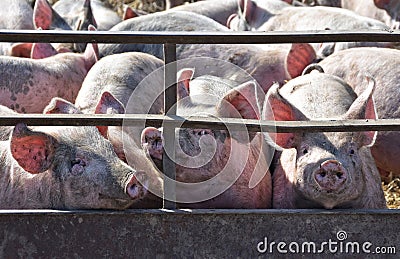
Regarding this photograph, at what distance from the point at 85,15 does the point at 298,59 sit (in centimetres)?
240

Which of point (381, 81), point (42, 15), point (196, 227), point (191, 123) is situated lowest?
point (42, 15)

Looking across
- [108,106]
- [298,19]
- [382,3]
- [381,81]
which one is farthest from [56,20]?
[108,106]

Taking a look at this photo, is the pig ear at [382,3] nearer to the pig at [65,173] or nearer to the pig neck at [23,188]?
the pig at [65,173]

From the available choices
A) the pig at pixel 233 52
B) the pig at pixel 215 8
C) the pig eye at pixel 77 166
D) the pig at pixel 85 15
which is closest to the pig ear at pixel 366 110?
the pig eye at pixel 77 166

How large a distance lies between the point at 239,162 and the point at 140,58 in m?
1.61

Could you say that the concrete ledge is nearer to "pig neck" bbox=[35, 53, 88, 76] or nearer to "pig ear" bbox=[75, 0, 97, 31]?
"pig neck" bbox=[35, 53, 88, 76]

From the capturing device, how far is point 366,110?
4.16 metres

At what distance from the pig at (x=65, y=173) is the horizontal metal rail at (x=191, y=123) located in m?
0.13

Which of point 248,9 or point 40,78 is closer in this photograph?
point 40,78

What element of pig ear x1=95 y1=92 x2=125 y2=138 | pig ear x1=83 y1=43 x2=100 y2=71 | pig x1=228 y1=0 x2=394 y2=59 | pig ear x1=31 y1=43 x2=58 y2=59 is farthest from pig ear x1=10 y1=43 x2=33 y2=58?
pig ear x1=95 y1=92 x2=125 y2=138

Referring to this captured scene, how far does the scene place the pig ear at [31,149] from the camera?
149 inches

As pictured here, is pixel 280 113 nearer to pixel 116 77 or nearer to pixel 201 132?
pixel 201 132

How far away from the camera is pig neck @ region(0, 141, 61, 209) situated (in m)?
3.97

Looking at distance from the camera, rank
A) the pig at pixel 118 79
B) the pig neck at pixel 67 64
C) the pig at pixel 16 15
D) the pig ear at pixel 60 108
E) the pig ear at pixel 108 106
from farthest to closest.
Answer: the pig at pixel 16 15, the pig neck at pixel 67 64, the pig at pixel 118 79, the pig ear at pixel 108 106, the pig ear at pixel 60 108
